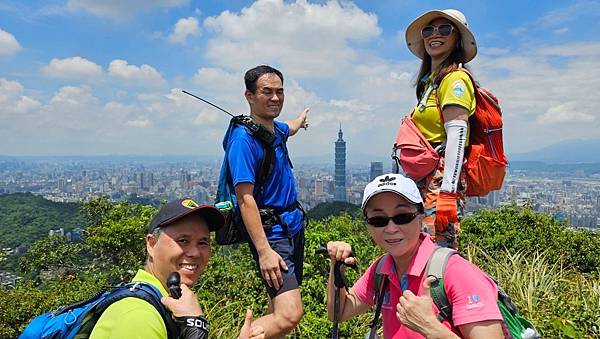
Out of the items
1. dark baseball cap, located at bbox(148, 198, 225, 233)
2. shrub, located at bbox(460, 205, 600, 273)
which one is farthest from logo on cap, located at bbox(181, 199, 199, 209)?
shrub, located at bbox(460, 205, 600, 273)

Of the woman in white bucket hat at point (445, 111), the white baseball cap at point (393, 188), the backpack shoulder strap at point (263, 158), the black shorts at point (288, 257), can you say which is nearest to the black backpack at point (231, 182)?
the backpack shoulder strap at point (263, 158)

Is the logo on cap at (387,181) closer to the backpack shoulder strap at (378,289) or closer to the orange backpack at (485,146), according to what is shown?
the backpack shoulder strap at (378,289)

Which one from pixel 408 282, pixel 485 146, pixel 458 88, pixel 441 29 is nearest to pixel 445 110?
pixel 458 88

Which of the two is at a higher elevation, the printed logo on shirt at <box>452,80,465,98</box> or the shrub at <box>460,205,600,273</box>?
the printed logo on shirt at <box>452,80,465,98</box>

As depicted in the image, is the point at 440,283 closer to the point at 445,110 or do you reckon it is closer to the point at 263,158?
the point at 445,110

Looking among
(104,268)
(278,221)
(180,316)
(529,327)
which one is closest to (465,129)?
(529,327)

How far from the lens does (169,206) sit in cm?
194

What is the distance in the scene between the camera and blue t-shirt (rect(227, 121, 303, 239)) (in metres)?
2.80

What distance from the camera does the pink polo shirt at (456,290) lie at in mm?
1722

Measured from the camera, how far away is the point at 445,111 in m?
2.54

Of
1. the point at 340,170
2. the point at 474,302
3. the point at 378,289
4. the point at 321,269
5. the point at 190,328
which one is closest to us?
the point at 190,328

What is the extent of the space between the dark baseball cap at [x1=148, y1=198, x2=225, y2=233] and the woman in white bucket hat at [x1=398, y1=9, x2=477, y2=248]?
1.13m

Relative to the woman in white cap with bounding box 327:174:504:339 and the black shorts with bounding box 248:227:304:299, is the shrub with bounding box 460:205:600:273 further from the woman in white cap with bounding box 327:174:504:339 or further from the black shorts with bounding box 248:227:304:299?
the woman in white cap with bounding box 327:174:504:339

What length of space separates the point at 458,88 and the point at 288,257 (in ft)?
4.55
